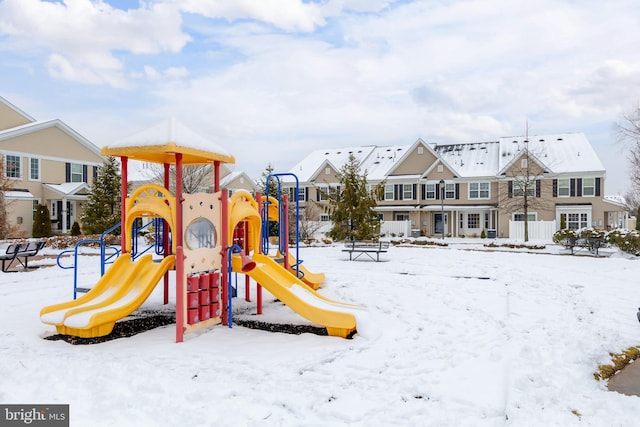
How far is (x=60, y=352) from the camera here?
673 centimetres

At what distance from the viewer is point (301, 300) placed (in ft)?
26.5

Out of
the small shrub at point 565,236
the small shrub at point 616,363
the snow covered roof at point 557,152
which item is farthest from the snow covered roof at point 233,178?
the small shrub at point 616,363

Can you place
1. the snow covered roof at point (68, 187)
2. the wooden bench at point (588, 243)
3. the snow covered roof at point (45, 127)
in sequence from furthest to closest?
the snow covered roof at point (68, 187)
the snow covered roof at point (45, 127)
the wooden bench at point (588, 243)

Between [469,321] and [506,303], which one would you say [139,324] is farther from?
[506,303]

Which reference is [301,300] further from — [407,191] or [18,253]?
[407,191]

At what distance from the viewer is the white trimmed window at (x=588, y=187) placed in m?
34.5

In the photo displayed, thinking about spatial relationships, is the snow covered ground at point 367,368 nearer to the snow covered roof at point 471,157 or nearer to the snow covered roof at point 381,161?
the snow covered roof at point 471,157

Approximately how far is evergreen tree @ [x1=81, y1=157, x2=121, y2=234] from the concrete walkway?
26.0m

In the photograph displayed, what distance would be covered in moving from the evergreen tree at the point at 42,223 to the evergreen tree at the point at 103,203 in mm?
3990

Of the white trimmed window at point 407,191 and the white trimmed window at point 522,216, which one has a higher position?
the white trimmed window at point 407,191

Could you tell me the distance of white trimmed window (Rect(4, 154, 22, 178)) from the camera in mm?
31233

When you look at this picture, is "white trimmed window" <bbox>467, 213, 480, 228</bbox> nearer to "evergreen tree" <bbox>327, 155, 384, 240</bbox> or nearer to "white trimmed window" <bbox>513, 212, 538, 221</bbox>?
"white trimmed window" <bbox>513, 212, 538, 221</bbox>

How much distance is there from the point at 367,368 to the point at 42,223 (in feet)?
99.0

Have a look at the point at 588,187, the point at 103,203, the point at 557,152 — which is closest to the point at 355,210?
the point at 103,203
